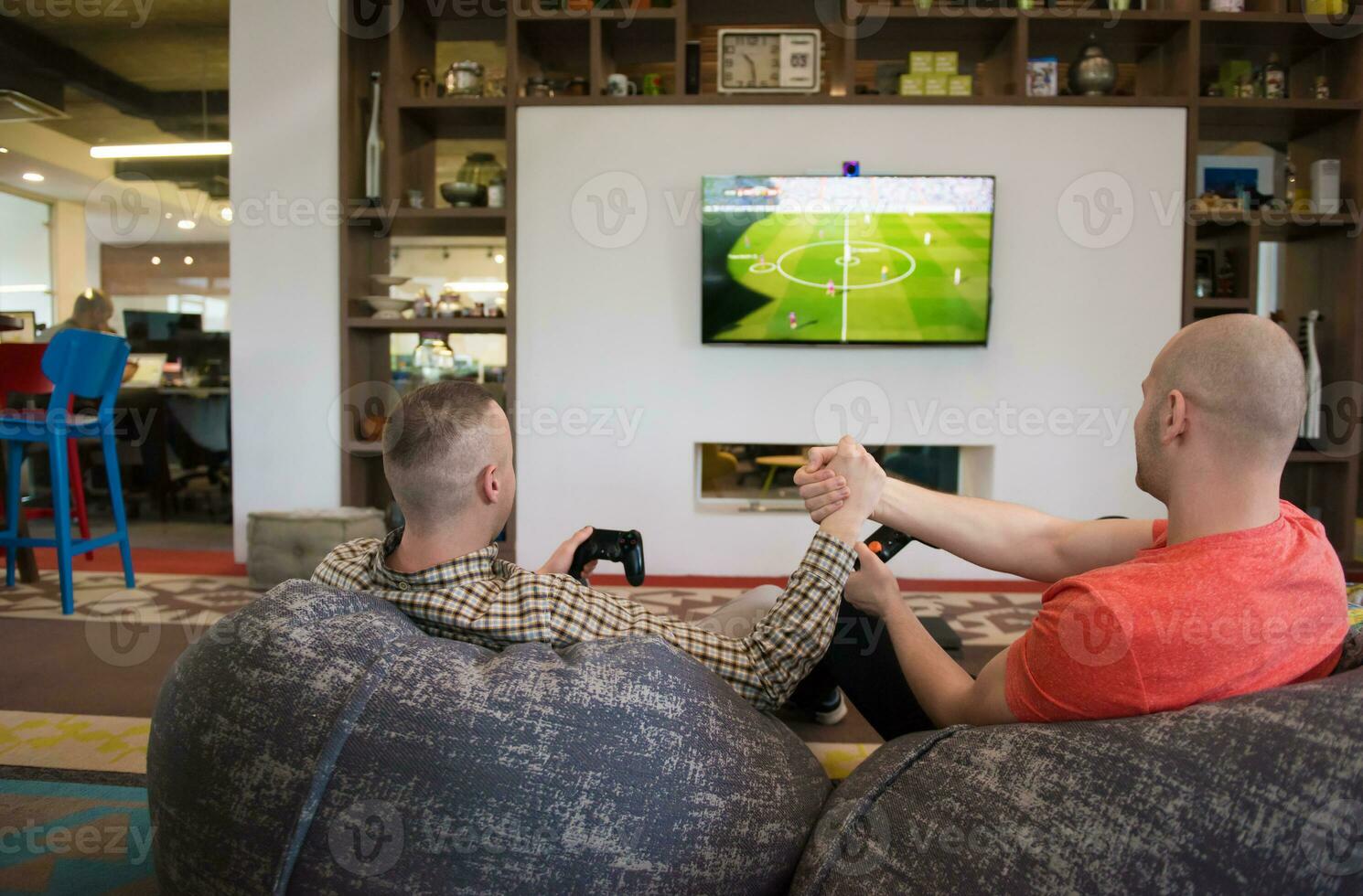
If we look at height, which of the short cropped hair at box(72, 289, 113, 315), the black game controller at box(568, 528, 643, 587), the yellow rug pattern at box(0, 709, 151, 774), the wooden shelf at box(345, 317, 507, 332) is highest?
the short cropped hair at box(72, 289, 113, 315)

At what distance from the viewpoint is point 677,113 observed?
158 inches

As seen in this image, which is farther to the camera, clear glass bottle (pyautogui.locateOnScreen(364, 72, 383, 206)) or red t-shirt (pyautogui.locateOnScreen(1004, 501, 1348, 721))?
clear glass bottle (pyautogui.locateOnScreen(364, 72, 383, 206))

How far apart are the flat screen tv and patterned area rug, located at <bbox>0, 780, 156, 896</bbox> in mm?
2897

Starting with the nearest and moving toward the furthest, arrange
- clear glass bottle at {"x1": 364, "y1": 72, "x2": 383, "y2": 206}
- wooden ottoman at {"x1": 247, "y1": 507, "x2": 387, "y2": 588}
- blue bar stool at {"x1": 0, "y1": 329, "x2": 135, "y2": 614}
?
blue bar stool at {"x1": 0, "y1": 329, "x2": 135, "y2": 614} → wooden ottoman at {"x1": 247, "y1": 507, "x2": 387, "y2": 588} → clear glass bottle at {"x1": 364, "y1": 72, "x2": 383, "y2": 206}

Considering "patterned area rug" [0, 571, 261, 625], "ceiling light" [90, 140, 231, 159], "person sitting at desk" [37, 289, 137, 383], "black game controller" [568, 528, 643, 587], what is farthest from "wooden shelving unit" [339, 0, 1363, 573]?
"black game controller" [568, 528, 643, 587]

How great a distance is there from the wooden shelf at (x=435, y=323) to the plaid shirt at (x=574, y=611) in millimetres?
2862

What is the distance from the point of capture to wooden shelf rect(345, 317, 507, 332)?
4.11 metres

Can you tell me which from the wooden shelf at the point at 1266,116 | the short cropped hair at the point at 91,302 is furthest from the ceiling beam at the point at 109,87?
the wooden shelf at the point at 1266,116

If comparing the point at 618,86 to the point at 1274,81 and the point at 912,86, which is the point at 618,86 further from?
the point at 1274,81

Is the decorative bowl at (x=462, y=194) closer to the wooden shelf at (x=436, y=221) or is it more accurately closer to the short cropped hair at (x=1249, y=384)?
the wooden shelf at (x=436, y=221)

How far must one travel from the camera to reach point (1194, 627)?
90cm

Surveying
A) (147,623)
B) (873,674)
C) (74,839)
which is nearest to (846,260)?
(873,674)

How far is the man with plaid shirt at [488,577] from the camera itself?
1.16 m

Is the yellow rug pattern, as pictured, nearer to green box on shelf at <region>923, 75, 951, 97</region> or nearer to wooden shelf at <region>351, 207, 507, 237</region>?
wooden shelf at <region>351, 207, 507, 237</region>
